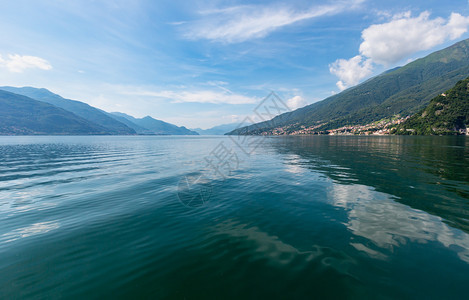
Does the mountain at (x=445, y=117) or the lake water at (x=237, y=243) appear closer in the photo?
the lake water at (x=237, y=243)

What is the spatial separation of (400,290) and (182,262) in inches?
315

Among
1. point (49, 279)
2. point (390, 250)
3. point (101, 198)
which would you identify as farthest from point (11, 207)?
point (390, 250)

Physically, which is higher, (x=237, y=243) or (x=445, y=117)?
(x=445, y=117)

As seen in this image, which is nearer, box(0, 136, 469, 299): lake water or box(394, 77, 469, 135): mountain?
box(0, 136, 469, 299): lake water

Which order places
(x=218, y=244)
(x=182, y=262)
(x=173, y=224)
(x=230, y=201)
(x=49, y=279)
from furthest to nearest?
(x=230, y=201) → (x=173, y=224) → (x=218, y=244) → (x=182, y=262) → (x=49, y=279)

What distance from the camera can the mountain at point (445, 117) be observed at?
156000 millimetres

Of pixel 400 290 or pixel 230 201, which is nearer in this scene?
pixel 400 290

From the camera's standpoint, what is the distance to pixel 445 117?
166250 mm

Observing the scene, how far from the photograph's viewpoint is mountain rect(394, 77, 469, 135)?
156000mm

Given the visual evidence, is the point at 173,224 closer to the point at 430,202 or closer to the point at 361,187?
the point at 361,187

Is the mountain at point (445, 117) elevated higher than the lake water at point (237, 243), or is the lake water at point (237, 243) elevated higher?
the mountain at point (445, 117)

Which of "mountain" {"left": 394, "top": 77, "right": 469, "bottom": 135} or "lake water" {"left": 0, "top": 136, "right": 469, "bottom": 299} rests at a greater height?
"mountain" {"left": 394, "top": 77, "right": 469, "bottom": 135}

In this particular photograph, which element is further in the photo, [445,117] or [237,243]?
[445,117]

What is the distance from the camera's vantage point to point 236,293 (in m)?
5.95
